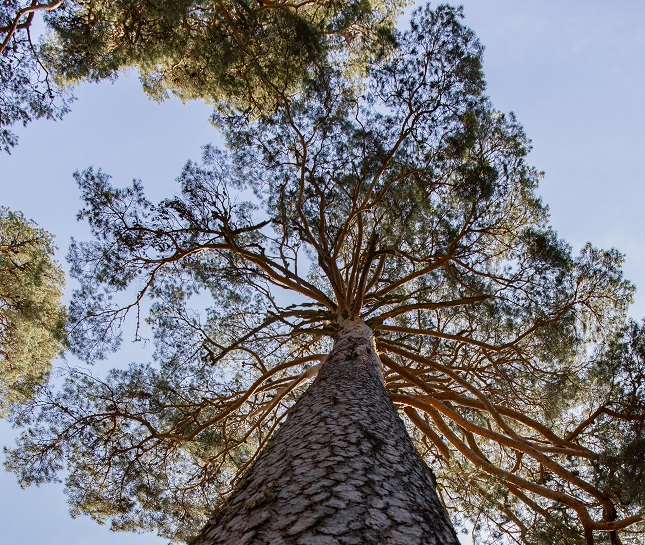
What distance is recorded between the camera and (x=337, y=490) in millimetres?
1488

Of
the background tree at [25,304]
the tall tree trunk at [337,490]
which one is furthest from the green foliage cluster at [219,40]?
the tall tree trunk at [337,490]

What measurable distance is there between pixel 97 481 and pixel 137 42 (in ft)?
20.9

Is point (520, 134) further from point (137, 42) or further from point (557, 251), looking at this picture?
point (137, 42)

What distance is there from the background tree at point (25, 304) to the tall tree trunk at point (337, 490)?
296 inches

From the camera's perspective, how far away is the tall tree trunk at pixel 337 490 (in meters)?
1.28

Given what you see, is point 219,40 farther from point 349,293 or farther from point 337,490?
point 337,490

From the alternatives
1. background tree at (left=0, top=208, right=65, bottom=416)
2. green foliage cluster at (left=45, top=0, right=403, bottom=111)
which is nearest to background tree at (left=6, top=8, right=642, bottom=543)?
green foliage cluster at (left=45, top=0, right=403, bottom=111)

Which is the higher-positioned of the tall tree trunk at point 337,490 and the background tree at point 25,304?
the background tree at point 25,304

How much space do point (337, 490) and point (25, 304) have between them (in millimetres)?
8818

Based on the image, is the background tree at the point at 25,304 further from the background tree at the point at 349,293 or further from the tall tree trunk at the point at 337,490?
the tall tree trunk at the point at 337,490

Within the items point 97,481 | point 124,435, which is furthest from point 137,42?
point 97,481

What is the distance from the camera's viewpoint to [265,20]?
7387 millimetres

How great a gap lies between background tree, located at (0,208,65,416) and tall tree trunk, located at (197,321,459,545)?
7517 millimetres

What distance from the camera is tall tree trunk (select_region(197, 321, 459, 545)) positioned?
1.28m
